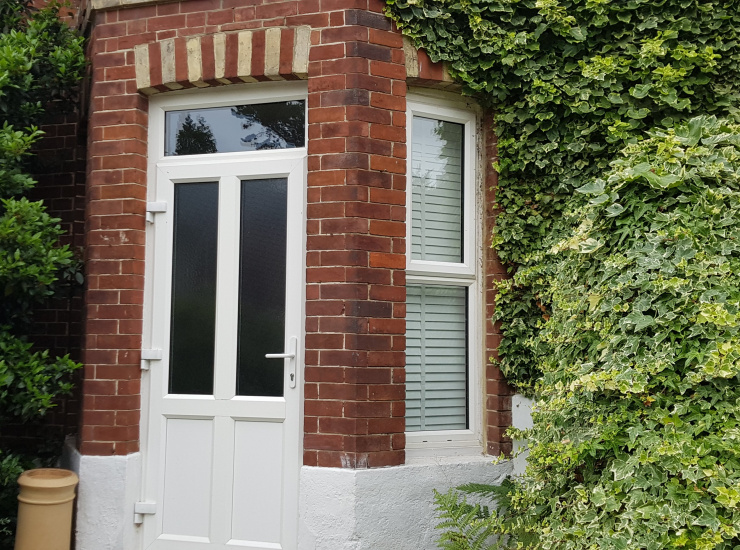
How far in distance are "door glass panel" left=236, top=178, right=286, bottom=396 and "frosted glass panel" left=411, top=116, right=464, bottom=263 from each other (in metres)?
0.81

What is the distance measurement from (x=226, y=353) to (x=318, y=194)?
3.64 ft

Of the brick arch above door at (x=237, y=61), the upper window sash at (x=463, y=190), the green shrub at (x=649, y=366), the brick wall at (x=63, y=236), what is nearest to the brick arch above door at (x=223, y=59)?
the brick arch above door at (x=237, y=61)

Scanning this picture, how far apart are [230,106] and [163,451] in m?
2.15

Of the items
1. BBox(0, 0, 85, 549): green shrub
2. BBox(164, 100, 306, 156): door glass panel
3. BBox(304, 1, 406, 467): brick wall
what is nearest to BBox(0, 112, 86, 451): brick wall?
BBox(0, 0, 85, 549): green shrub

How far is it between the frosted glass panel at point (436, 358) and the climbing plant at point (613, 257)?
0.30m

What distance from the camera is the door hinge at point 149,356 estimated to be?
477 cm

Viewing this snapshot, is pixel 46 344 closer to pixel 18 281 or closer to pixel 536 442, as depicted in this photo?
pixel 18 281

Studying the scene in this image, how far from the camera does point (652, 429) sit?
124 inches

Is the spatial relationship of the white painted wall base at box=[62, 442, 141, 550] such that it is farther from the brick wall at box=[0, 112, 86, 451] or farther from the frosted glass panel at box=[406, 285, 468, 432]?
the frosted glass panel at box=[406, 285, 468, 432]

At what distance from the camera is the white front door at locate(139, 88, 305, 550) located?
4.55 meters

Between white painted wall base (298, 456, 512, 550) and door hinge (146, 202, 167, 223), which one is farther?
door hinge (146, 202, 167, 223)

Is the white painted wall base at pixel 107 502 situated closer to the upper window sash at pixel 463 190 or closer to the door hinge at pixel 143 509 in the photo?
the door hinge at pixel 143 509

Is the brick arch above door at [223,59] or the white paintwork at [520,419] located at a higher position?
the brick arch above door at [223,59]

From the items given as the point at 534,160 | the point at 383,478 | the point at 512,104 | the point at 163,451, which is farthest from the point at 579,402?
the point at 163,451
